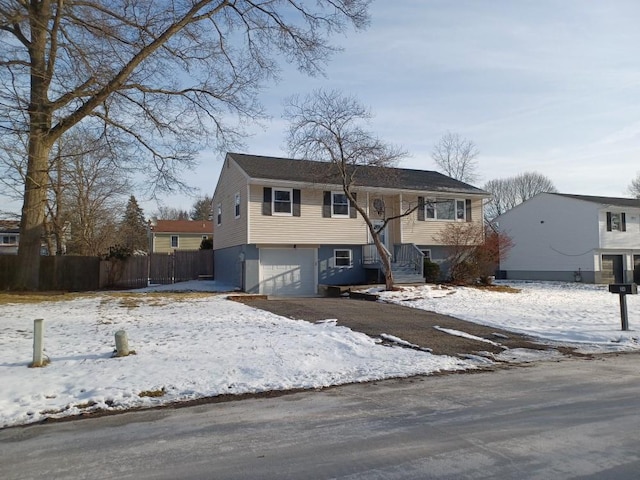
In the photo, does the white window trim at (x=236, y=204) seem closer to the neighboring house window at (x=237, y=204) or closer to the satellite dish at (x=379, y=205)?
the neighboring house window at (x=237, y=204)

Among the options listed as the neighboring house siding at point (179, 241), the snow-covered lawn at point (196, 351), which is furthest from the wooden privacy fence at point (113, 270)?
the neighboring house siding at point (179, 241)

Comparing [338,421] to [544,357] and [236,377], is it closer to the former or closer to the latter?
[236,377]

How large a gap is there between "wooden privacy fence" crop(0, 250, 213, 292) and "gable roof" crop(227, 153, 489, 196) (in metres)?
7.09

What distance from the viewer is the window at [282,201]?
22.2 m

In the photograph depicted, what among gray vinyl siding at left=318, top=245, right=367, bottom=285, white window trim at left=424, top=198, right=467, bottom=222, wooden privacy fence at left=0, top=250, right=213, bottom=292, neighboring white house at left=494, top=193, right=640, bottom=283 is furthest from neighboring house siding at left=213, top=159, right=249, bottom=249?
neighboring white house at left=494, top=193, right=640, bottom=283

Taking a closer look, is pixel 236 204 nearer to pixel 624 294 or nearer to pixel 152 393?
pixel 624 294

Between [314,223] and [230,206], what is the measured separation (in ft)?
15.9

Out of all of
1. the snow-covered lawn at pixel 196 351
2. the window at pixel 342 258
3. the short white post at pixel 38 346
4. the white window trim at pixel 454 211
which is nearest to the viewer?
A: the snow-covered lawn at pixel 196 351

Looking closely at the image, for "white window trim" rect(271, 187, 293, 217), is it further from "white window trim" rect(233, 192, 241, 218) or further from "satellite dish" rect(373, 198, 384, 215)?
"satellite dish" rect(373, 198, 384, 215)

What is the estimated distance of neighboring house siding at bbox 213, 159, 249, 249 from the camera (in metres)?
22.4

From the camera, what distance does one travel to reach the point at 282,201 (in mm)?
22406

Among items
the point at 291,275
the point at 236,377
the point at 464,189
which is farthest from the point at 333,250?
the point at 236,377

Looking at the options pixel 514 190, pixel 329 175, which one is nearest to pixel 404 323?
pixel 329 175

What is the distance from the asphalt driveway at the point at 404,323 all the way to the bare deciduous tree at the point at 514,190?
5694 centimetres
